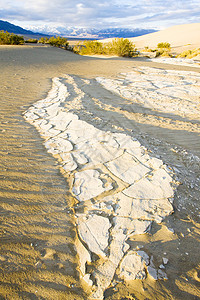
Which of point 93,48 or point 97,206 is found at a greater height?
point 93,48

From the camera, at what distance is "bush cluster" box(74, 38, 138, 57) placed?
16.4 meters

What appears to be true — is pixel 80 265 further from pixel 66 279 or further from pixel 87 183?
pixel 87 183

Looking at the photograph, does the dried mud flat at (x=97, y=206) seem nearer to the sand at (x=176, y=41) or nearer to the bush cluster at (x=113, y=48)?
the bush cluster at (x=113, y=48)

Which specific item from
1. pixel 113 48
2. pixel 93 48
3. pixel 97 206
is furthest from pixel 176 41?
pixel 97 206

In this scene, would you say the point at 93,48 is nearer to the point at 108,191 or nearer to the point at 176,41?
the point at 108,191

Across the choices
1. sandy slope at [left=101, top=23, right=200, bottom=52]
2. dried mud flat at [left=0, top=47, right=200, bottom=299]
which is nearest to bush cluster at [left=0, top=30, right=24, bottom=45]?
dried mud flat at [left=0, top=47, right=200, bottom=299]

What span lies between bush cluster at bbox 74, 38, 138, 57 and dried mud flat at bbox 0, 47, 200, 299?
47.6 ft

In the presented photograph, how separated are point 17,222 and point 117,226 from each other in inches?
37.0

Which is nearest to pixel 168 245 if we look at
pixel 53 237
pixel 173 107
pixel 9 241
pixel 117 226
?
pixel 117 226

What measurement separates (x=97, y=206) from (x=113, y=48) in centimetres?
1815

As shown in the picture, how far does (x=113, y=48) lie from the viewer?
675 inches

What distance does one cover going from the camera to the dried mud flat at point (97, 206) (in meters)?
1.39

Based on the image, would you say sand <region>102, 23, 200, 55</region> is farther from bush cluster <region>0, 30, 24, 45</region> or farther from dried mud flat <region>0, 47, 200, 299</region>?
dried mud flat <region>0, 47, 200, 299</region>

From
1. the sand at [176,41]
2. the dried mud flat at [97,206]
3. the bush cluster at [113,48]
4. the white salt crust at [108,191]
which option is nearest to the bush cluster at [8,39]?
the bush cluster at [113,48]
